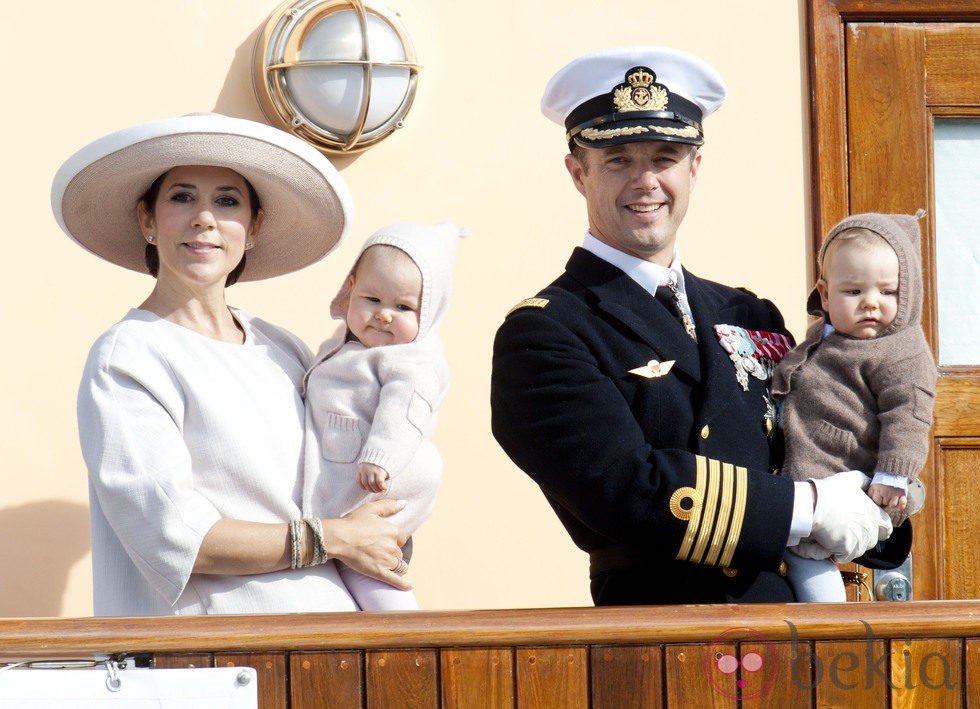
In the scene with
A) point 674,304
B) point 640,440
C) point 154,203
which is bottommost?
point 640,440

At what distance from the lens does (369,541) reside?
9.24ft

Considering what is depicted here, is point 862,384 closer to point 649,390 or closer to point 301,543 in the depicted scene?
point 649,390

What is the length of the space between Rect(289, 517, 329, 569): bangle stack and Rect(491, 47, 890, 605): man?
0.39 m

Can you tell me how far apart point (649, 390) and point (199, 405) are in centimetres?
Result: 86

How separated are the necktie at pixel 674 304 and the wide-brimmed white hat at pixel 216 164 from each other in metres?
0.74

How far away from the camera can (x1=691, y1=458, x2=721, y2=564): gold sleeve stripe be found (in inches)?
99.4

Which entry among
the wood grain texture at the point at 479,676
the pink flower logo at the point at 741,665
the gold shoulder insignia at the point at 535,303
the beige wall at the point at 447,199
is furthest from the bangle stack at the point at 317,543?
the beige wall at the point at 447,199

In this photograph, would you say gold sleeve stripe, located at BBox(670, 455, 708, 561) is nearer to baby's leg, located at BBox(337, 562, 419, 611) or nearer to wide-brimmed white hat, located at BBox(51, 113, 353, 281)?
baby's leg, located at BBox(337, 562, 419, 611)

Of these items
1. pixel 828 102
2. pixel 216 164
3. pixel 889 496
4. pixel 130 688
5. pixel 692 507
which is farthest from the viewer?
pixel 828 102

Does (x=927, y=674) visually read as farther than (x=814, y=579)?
No

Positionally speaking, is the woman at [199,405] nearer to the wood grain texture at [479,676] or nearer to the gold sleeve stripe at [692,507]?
the wood grain texture at [479,676]

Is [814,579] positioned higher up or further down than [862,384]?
further down

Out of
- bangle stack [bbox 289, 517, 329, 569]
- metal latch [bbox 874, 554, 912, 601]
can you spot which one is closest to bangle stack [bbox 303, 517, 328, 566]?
bangle stack [bbox 289, 517, 329, 569]

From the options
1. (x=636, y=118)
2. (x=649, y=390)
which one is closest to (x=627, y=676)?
(x=649, y=390)
